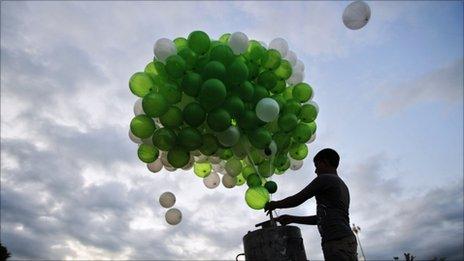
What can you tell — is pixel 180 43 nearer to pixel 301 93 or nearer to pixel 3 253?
pixel 301 93

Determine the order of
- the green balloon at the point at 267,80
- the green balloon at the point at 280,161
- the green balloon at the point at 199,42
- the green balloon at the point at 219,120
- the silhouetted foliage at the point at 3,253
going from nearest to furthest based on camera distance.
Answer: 1. the green balloon at the point at 219,120
2. the green balloon at the point at 199,42
3. the green balloon at the point at 267,80
4. the green balloon at the point at 280,161
5. the silhouetted foliage at the point at 3,253

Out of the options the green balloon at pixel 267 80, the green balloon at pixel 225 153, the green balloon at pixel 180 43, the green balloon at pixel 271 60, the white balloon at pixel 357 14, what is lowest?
the green balloon at pixel 225 153

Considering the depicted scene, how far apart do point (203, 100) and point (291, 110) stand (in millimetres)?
1274

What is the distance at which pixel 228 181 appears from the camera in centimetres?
520

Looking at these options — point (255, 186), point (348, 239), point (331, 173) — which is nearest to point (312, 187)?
point (331, 173)

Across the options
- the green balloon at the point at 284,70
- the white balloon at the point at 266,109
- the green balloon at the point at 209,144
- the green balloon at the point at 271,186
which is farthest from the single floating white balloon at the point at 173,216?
the green balloon at the point at 284,70

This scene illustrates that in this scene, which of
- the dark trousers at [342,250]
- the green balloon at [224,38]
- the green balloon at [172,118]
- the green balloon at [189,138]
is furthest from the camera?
the green balloon at [224,38]

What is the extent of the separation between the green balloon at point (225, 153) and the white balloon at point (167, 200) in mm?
1252

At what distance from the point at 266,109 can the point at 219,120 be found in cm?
58

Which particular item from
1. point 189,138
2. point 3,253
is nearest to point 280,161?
point 189,138

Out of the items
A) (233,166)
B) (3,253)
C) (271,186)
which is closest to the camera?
(271,186)

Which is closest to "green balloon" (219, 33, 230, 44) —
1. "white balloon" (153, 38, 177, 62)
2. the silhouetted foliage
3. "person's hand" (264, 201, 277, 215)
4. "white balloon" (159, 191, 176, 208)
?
"white balloon" (153, 38, 177, 62)

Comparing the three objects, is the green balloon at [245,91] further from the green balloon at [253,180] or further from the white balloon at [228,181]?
the white balloon at [228,181]

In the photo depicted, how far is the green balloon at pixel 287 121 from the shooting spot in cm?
433
